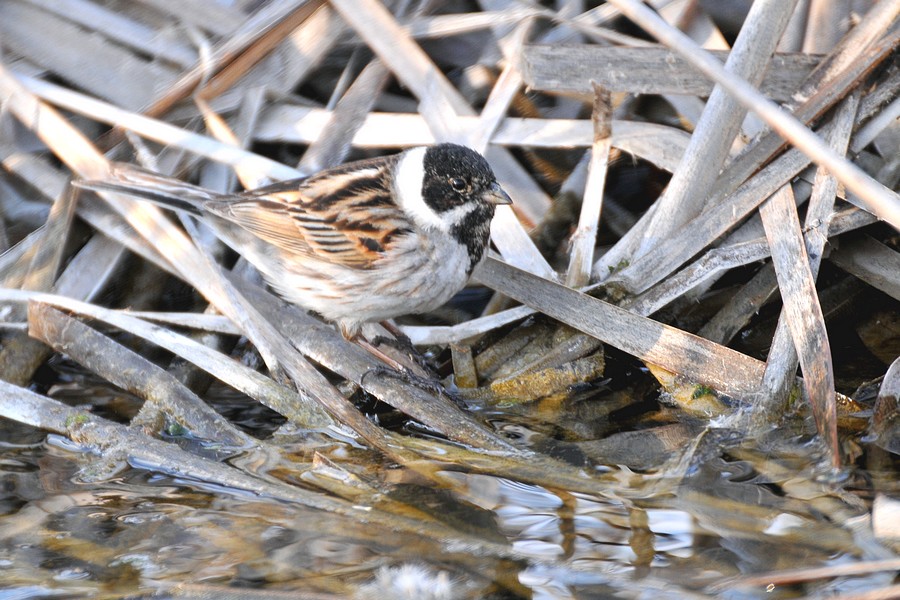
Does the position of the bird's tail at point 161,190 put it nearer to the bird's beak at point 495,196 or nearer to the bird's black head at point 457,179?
the bird's black head at point 457,179

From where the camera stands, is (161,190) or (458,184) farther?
(161,190)

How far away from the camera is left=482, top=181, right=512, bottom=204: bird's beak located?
4.29 m

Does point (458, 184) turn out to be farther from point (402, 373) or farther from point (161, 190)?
point (161, 190)

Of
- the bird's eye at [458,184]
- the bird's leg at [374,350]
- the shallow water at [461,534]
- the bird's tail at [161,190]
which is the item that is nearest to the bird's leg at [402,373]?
the bird's leg at [374,350]

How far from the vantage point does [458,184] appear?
172 inches

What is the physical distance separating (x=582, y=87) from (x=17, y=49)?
3076 mm

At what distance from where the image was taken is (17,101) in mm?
5078

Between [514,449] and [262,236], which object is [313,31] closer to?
[262,236]

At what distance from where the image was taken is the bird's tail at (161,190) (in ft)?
15.1

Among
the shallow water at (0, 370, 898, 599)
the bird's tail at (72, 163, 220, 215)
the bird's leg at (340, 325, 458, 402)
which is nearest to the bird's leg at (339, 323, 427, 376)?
the bird's leg at (340, 325, 458, 402)

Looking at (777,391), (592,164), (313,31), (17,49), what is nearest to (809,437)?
(777,391)

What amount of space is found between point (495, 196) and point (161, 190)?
158cm

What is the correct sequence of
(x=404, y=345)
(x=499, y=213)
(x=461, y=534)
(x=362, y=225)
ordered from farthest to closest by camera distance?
1. (x=499, y=213)
2. (x=404, y=345)
3. (x=362, y=225)
4. (x=461, y=534)

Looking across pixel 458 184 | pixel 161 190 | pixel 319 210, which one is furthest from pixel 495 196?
pixel 161 190
